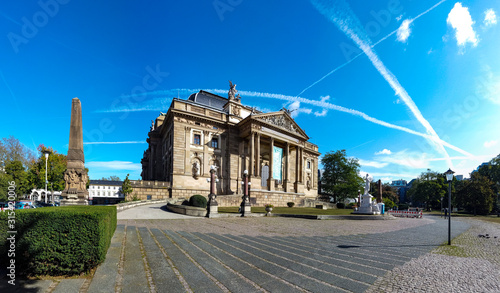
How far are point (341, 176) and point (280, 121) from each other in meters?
22.6

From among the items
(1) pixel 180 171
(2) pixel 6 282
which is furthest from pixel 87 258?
(1) pixel 180 171

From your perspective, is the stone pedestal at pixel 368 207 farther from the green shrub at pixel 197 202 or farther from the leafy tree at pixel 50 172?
the leafy tree at pixel 50 172

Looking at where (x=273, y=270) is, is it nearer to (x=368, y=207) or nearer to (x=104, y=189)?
(x=368, y=207)

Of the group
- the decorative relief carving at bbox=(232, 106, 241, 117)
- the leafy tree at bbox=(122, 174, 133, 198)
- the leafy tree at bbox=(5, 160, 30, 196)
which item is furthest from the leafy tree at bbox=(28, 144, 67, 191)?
the decorative relief carving at bbox=(232, 106, 241, 117)

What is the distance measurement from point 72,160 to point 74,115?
2184 millimetres

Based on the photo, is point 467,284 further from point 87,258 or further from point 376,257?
point 87,258

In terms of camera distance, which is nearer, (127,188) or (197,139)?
(127,188)

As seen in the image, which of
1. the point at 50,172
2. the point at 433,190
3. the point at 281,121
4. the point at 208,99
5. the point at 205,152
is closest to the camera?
the point at 50,172

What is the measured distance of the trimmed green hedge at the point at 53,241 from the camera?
4.04 m

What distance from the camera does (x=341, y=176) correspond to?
55219mm

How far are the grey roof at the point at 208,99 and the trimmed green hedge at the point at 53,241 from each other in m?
43.5

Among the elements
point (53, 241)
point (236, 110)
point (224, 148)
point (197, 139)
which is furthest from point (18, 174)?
point (53, 241)

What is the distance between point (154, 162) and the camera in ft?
164

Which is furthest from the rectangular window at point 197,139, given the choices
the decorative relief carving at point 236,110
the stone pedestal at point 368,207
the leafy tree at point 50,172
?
the stone pedestal at point 368,207
